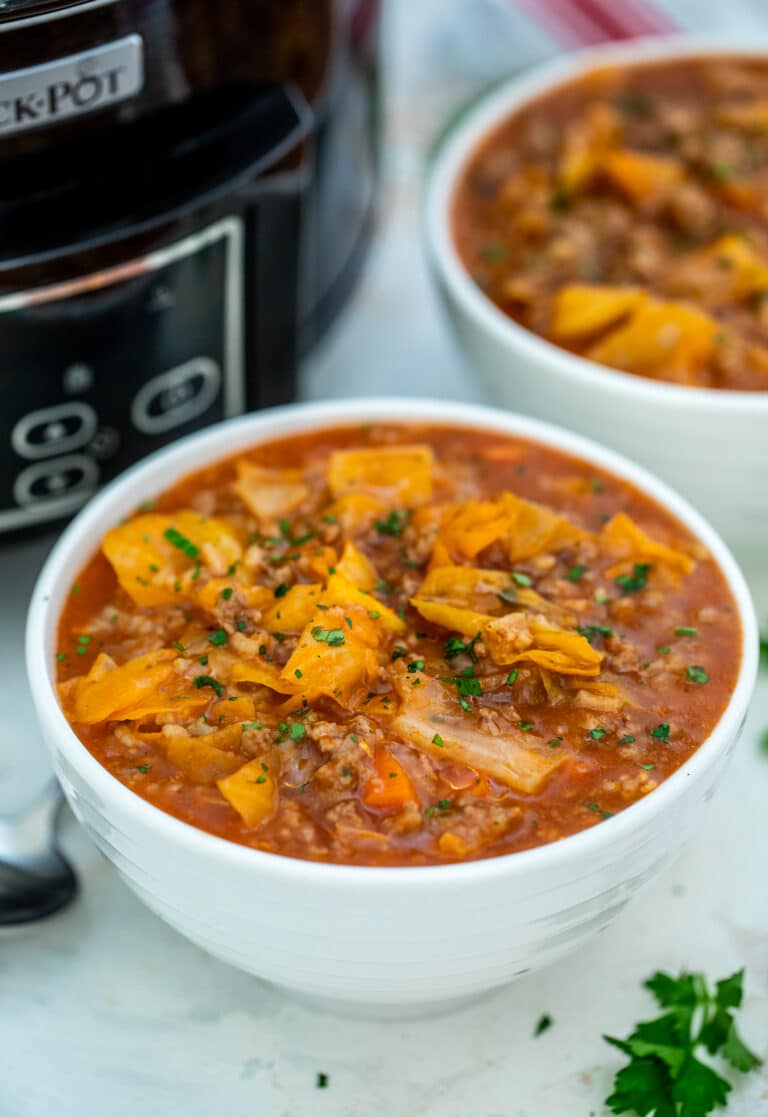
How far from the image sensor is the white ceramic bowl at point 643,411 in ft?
5.45

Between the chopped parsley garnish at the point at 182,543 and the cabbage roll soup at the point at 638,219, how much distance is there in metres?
0.60

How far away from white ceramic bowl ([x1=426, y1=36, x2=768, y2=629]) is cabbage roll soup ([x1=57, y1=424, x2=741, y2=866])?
18 centimetres

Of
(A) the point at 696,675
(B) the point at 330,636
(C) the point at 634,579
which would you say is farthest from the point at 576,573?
(B) the point at 330,636

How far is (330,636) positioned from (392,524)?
220 mm

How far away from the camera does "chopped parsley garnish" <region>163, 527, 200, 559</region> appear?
1.39 m

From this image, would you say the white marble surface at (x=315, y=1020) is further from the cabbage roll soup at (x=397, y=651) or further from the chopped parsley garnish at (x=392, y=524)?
the chopped parsley garnish at (x=392, y=524)

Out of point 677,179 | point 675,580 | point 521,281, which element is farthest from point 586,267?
point 675,580

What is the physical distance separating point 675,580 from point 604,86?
3.53 ft

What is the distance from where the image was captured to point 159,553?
1397 millimetres

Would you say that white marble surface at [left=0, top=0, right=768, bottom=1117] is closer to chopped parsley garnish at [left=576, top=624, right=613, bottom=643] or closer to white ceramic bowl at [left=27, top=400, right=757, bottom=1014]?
white ceramic bowl at [left=27, top=400, right=757, bottom=1014]

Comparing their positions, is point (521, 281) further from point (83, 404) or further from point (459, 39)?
point (459, 39)

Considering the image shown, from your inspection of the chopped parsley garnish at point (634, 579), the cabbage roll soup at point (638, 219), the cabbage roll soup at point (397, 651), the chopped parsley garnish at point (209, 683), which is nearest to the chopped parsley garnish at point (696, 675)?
the cabbage roll soup at point (397, 651)

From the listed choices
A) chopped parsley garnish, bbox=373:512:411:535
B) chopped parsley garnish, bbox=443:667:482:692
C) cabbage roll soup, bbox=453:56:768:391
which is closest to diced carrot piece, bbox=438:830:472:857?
chopped parsley garnish, bbox=443:667:482:692

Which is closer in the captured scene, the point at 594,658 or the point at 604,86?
the point at 594,658
